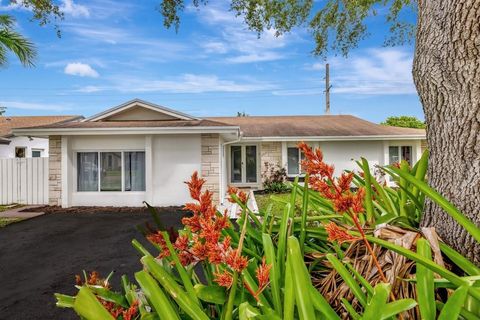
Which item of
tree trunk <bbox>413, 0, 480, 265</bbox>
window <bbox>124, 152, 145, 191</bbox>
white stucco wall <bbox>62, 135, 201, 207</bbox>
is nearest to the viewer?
tree trunk <bbox>413, 0, 480, 265</bbox>

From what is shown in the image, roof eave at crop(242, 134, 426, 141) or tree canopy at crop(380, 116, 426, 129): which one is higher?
tree canopy at crop(380, 116, 426, 129)

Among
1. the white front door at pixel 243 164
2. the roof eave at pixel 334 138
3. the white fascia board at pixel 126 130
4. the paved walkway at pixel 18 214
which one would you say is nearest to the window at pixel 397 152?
the roof eave at pixel 334 138

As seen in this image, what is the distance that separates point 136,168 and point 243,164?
6957 mm

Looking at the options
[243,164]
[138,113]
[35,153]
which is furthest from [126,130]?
[35,153]

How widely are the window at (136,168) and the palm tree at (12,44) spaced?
4.75 m

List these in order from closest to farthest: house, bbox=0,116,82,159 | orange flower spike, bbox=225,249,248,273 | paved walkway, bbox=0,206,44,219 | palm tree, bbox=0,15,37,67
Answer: orange flower spike, bbox=225,249,248,273 → palm tree, bbox=0,15,37,67 → paved walkway, bbox=0,206,44,219 → house, bbox=0,116,82,159

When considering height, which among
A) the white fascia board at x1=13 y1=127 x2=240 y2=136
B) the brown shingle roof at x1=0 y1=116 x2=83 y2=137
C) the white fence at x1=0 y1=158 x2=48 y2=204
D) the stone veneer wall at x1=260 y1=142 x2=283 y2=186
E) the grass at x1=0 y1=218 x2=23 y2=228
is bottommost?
the grass at x1=0 y1=218 x2=23 y2=228

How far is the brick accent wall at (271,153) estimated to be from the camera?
16.7m

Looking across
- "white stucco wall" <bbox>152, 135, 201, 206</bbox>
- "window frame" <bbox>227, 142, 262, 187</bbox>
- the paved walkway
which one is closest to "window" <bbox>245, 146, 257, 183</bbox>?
"window frame" <bbox>227, 142, 262, 187</bbox>

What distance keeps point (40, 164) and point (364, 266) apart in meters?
14.7

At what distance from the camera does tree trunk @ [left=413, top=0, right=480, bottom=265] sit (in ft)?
3.92

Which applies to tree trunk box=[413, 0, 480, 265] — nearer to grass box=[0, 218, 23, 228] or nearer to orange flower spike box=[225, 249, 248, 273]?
orange flower spike box=[225, 249, 248, 273]

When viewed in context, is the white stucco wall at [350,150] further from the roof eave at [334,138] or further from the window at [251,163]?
the window at [251,163]

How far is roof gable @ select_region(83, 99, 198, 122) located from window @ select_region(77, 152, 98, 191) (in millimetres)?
2036
